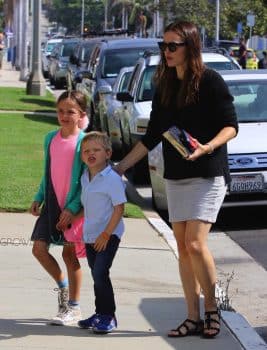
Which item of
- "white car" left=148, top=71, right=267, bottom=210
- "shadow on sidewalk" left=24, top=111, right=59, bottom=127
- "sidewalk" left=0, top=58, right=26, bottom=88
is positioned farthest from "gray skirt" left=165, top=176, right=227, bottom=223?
"sidewalk" left=0, top=58, right=26, bottom=88

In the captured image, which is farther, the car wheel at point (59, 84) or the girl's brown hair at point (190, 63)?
the car wheel at point (59, 84)

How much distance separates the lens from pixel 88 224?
621 cm

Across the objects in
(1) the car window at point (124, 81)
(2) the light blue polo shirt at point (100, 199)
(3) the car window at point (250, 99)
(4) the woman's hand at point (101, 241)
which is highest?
(2) the light blue polo shirt at point (100, 199)

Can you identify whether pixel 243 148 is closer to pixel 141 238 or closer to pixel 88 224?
pixel 141 238

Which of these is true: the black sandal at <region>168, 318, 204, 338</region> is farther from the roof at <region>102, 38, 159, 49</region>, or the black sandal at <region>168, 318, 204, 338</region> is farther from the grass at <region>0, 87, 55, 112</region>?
the grass at <region>0, 87, 55, 112</region>

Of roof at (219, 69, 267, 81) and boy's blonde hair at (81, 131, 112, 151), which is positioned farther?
roof at (219, 69, 267, 81)

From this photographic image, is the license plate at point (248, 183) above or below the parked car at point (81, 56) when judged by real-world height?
above

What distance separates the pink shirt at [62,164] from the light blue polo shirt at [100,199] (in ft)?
0.67

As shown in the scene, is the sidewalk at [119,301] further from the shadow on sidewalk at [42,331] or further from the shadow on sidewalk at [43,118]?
the shadow on sidewalk at [43,118]

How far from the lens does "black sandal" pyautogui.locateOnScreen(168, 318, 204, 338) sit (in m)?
6.30

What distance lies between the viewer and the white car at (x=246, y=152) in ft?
35.2

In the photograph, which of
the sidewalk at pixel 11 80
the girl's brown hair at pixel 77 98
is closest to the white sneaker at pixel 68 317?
the girl's brown hair at pixel 77 98

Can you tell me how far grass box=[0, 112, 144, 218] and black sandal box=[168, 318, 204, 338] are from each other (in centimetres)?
473

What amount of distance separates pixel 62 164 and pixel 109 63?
15.4 meters
